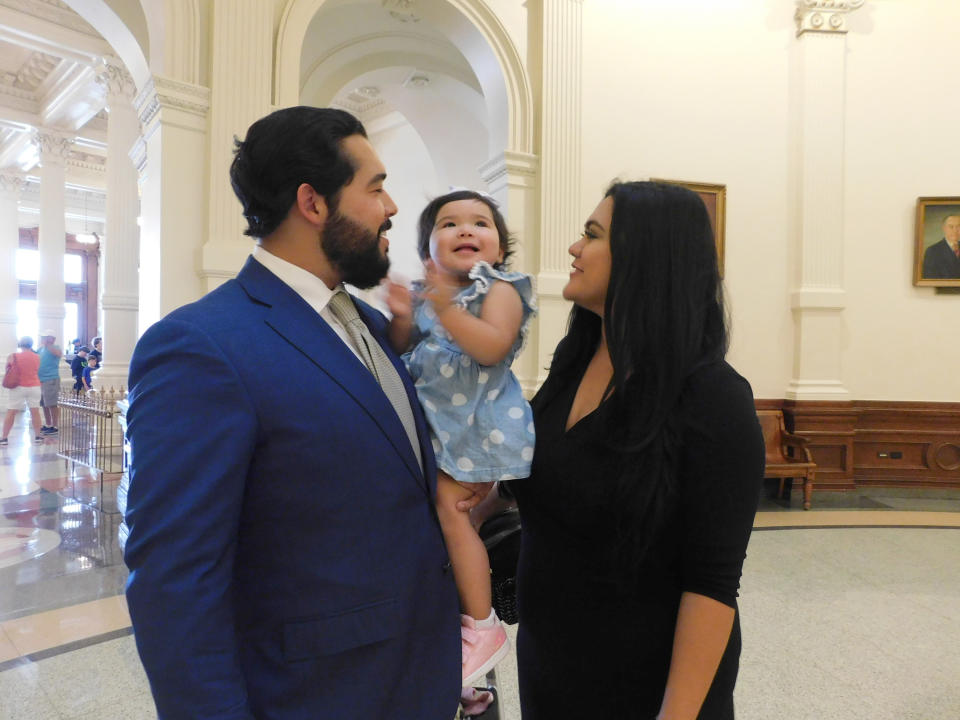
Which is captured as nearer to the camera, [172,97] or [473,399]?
[473,399]

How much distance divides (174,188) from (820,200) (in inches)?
241

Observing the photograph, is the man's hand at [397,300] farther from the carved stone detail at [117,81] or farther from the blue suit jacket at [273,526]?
the carved stone detail at [117,81]

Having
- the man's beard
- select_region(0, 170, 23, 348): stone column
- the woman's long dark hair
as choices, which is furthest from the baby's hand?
select_region(0, 170, 23, 348): stone column

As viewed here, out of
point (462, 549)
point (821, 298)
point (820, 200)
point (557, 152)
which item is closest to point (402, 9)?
point (557, 152)

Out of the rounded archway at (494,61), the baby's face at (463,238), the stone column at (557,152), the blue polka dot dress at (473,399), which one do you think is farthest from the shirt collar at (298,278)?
the rounded archway at (494,61)

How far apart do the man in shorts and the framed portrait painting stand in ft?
38.1

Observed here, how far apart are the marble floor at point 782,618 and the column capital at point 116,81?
20.4ft

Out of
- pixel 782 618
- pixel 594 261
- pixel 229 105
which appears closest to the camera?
pixel 594 261

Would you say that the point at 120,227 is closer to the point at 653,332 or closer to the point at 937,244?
the point at 653,332

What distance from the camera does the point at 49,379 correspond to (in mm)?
10102

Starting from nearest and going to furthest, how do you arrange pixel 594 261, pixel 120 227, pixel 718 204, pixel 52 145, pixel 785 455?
1. pixel 594 261
2. pixel 785 455
3. pixel 718 204
4. pixel 120 227
5. pixel 52 145

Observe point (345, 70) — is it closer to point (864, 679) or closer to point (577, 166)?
point (577, 166)

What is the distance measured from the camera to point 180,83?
4320 mm

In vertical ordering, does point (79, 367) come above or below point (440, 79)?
below
